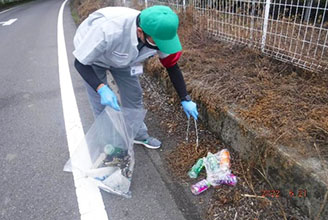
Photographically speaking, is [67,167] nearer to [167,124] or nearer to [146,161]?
[146,161]

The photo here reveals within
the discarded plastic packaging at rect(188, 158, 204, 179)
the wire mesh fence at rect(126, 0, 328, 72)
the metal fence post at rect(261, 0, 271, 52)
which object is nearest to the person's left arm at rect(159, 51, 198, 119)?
the discarded plastic packaging at rect(188, 158, 204, 179)

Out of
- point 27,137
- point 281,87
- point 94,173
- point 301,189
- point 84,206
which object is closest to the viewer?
point 301,189

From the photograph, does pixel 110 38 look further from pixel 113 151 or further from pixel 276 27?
pixel 276 27

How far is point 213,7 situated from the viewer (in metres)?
3.93

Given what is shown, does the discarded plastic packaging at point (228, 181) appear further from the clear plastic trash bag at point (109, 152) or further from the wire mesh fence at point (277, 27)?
the wire mesh fence at point (277, 27)

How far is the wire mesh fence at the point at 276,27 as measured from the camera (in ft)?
8.78

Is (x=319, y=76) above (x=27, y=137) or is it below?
above

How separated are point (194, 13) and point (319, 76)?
2459mm

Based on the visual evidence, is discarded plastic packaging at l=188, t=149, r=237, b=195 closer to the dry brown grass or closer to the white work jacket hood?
the dry brown grass

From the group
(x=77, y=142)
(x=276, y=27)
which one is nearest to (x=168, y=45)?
(x=77, y=142)

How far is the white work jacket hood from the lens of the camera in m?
1.85

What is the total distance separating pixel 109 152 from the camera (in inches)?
90.4

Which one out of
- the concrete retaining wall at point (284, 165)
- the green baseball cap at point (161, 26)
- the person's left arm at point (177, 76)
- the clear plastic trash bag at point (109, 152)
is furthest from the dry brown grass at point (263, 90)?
the green baseball cap at point (161, 26)

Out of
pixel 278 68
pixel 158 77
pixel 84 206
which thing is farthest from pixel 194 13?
pixel 84 206
